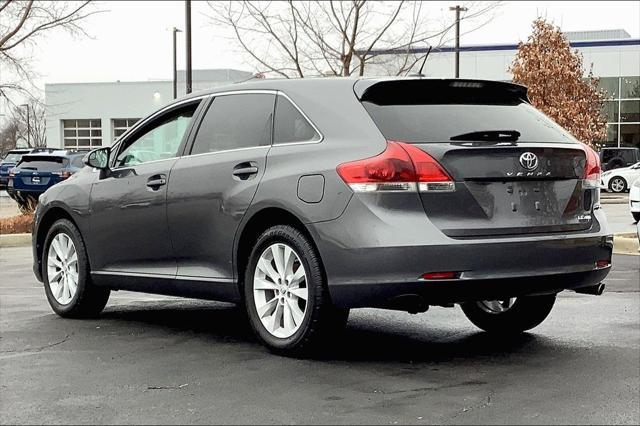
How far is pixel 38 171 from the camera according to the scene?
2311 centimetres

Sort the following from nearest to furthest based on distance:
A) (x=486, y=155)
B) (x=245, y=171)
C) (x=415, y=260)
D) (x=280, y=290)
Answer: (x=415, y=260)
(x=486, y=155)
(x=280, y=290)
(x=245, y=171)

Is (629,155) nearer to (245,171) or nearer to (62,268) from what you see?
(62,268)

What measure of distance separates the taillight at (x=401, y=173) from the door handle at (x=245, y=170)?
0.85m

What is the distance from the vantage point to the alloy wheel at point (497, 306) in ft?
21.9

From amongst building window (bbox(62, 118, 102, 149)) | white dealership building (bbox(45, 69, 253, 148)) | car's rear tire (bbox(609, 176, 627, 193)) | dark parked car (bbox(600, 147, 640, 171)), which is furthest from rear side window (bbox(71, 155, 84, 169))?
building window (bbox(62, 118, 102, 149))

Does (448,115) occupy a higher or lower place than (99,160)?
higher

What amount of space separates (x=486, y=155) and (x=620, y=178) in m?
33.8

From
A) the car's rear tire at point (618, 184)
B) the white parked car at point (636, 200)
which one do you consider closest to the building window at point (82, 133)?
the car's rear tire at point (618, 184)

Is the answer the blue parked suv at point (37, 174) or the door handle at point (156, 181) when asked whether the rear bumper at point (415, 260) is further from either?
the blue parked suv at point (37, 174)

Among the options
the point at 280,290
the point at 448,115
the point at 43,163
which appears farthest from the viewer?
the point at 43,163

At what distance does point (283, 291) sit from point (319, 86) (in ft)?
4.22

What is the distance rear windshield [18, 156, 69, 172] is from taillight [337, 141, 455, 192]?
753 inches

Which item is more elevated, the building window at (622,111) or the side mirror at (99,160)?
the building window at (622,111)

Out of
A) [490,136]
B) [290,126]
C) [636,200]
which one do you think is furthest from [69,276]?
[636,200]
